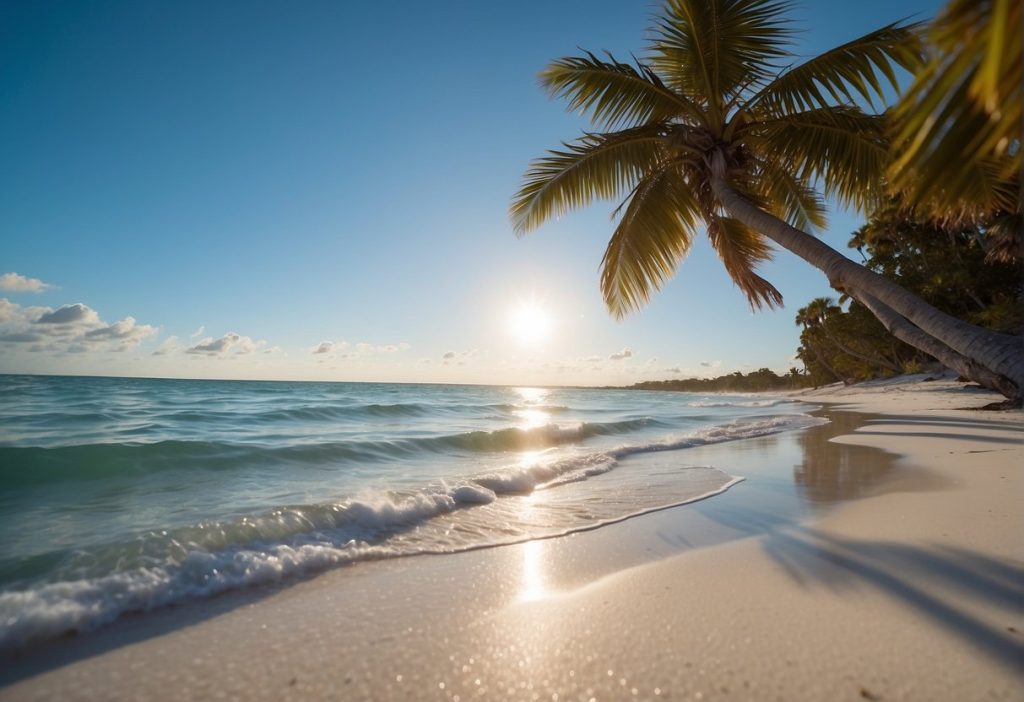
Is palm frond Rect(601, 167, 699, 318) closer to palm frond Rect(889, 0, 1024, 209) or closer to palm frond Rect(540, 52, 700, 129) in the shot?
palm frond Rect(540, 52, 700, 129)

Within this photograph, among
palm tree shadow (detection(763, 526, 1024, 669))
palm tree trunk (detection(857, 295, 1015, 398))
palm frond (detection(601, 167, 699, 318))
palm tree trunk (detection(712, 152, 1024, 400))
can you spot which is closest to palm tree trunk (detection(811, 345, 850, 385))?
palm frond (detection(601, 167, 699, 318))

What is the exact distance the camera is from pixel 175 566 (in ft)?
8.80

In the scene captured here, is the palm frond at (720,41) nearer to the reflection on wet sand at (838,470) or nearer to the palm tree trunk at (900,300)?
the palm tree trunk at (900,300)

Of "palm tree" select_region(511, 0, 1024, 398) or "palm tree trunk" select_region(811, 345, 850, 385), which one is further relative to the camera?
"palm tree trunk" select_region(811, 345, 850, 385)

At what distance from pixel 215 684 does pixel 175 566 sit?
1.41 metres

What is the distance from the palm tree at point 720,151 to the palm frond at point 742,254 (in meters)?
0.02

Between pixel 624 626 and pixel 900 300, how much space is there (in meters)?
3.84

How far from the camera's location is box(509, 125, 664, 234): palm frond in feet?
22.2

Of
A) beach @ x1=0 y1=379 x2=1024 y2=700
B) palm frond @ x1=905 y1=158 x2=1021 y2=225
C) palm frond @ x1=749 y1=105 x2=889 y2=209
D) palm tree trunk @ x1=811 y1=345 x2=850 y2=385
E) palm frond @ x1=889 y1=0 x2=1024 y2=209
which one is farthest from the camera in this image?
palm tree trunk @ x1=811 y1=345 x2=850 y2=385

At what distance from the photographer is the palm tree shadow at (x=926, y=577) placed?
5.52ft

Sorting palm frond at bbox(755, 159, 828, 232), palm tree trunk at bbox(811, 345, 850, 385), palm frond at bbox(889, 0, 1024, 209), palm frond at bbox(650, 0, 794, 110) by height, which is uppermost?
palm frond at bbox(650, 0, 794, 110)

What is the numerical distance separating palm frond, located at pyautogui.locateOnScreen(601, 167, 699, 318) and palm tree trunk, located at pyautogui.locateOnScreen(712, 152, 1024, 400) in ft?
4.52

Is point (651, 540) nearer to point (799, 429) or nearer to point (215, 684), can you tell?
point (215, 684)

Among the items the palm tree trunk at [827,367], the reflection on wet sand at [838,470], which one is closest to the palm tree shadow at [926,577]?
the reflection on wet sand at [838,470]
